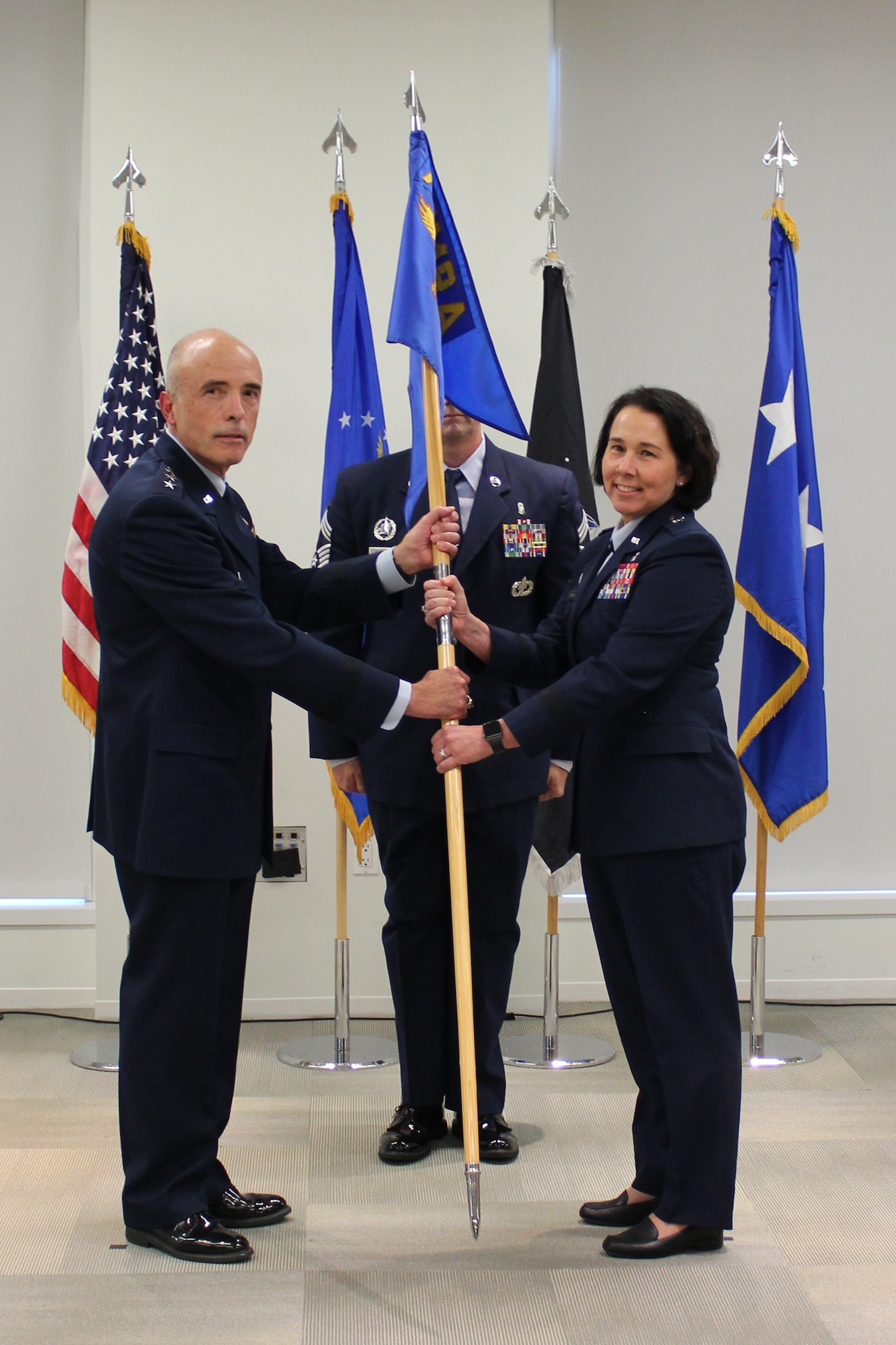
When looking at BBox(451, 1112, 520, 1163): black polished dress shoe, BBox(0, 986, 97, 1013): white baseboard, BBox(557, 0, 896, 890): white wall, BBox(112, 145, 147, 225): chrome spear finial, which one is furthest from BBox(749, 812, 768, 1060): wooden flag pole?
BBox(112, 145, 147, 225): chrome spear finial

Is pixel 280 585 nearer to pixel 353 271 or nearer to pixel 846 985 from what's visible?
pixel 353 271

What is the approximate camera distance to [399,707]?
251 cm

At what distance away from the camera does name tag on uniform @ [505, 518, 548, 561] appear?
3.01m

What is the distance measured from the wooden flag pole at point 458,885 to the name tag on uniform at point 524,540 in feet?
1.09

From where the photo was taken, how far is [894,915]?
438 centimetres

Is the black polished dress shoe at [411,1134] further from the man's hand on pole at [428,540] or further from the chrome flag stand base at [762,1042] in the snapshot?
the man's hand on pole at [428,540]

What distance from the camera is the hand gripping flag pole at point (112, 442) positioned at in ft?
12.3

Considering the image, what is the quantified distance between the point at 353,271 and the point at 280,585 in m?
1.27

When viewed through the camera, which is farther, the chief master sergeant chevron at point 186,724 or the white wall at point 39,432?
the white wall at point 39,432

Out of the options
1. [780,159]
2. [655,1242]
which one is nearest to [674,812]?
[655,1242]

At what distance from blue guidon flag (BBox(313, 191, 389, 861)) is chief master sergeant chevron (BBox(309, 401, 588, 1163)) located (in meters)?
0.64

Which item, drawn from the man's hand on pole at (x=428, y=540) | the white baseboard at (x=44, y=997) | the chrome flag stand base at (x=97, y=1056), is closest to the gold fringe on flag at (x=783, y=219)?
the man's hand on pole at (x=428, y=540)

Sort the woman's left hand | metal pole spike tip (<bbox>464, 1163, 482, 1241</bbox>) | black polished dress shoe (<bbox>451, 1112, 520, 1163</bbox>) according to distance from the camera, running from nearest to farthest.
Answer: metal pole spike tip (<bbox>464, 1163, 482, 1241</bbox>) → the woman's left hand → black polished dress shoe (<bbox>451, 1112, 520, 1163</bbox>)

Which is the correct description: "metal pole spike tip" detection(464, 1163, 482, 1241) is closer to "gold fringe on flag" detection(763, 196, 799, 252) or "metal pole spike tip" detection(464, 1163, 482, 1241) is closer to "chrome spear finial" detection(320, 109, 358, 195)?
"chrome spear finial" detection(320, 109, 358, 195)
